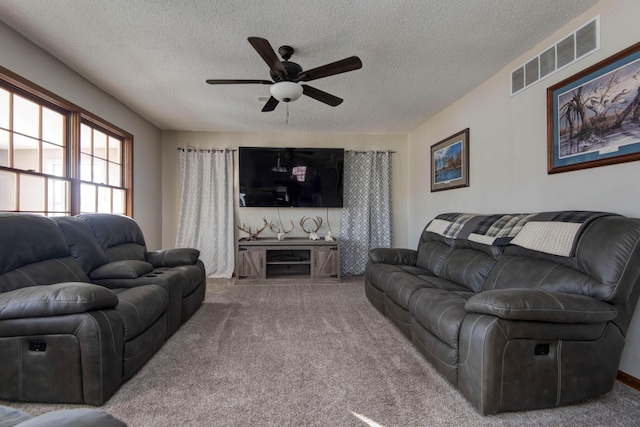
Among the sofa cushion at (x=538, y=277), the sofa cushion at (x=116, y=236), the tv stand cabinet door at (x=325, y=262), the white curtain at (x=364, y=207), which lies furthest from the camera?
the white curtain at (x=364, y=207)

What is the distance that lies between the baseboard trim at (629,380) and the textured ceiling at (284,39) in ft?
8.03

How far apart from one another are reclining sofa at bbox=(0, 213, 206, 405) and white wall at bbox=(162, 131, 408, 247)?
2382 millimetres

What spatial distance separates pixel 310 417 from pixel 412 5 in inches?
103

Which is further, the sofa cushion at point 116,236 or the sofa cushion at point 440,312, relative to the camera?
the sofa cushion at point 116,236

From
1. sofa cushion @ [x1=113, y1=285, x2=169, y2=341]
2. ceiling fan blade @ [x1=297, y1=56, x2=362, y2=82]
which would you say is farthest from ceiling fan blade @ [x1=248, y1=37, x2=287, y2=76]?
sofa cushion @ [x1=113, y1=285, x2=169, y2=341]

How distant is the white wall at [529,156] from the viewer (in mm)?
1806

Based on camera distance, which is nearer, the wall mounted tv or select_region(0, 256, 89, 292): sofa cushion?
select_region(0, 256, 89, 292): sofa cushion

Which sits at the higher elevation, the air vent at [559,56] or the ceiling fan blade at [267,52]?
the air vent at [559,56]

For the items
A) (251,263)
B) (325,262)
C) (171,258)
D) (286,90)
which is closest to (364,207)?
(325,262)

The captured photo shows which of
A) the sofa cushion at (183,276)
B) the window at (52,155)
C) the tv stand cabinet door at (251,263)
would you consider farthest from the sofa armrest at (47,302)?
A: the tv stand cabinet door at (251,263)

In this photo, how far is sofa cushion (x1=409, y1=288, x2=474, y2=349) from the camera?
167 cm

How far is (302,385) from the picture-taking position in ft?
5.84

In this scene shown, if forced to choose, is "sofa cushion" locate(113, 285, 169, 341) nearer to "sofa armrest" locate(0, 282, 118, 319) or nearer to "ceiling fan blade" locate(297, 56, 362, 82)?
"sofa armrest" locate(0, 282, 118, 319)

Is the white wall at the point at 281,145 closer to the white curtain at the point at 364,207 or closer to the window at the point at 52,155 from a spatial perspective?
the white curtain at the point at 364,207
